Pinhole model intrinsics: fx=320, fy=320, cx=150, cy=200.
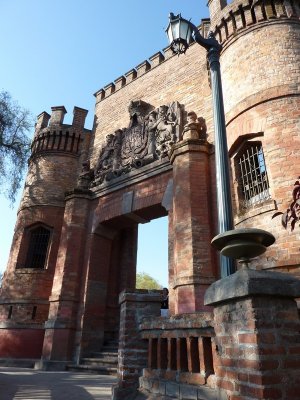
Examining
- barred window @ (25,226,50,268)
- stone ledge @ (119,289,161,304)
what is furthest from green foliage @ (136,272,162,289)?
stone ledge @ (119,289,161,304)

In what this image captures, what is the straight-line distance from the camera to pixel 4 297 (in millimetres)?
11062

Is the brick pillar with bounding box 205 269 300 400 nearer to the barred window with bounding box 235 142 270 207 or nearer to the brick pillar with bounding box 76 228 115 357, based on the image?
the barred window with bounding box 235 142 270 207

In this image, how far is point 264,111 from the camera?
21.9ft

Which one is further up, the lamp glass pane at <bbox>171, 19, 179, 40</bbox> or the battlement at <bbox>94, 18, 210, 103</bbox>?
the battlement at <bbox>94, 18, 210, 103</bbox>

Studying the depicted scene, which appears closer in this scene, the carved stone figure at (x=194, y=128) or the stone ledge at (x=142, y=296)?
the stone ledge at (x=142, y=296)

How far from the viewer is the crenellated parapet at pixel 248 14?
301 inches

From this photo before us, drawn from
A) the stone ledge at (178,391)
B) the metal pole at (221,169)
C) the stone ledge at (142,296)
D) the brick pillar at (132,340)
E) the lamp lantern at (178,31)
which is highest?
the lamp lantern at (178,31)

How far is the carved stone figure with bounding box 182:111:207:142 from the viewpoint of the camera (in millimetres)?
8453

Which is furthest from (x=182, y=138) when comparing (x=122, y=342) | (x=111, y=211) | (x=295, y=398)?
(x=295, y=398)

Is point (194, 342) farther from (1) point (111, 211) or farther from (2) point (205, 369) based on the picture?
(1) point (111, 211)

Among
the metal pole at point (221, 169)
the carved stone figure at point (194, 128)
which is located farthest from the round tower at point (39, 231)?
the metal pole at point (221, 169)

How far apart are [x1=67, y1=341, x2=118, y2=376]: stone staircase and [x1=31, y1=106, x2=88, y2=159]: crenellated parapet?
7680 millimetres

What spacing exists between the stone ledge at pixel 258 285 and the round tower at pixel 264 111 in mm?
3287

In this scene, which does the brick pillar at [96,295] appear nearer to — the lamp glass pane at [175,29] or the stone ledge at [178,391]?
the stone ledge at [178,391]
